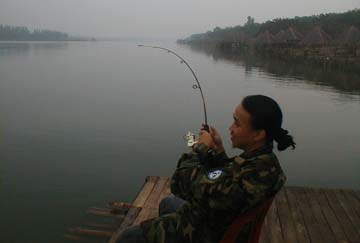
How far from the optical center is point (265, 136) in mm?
2307

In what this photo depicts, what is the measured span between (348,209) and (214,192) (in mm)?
3804

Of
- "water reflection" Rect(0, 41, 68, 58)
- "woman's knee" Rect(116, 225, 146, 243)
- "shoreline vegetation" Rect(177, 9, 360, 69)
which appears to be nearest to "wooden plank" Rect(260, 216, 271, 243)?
"woman's knee" Rect(116, 225, 146, 243)

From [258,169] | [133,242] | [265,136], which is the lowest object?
[133,242]

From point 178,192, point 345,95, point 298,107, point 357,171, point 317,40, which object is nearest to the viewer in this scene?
point 178,192

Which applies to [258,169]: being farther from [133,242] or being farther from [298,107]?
[298,107]

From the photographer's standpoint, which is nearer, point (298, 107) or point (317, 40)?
point (298, 107)

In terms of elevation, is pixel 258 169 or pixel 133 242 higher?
pixel 258 169

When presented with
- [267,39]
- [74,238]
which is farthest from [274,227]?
[267,39]

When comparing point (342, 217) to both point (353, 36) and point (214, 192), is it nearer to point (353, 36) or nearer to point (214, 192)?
point (214, 192)

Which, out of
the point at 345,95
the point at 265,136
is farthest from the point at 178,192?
the point at 345,95

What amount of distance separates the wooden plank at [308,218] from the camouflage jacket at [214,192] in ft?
8.22

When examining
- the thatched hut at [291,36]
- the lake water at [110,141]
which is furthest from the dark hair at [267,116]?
the thatched hut at [291,36]

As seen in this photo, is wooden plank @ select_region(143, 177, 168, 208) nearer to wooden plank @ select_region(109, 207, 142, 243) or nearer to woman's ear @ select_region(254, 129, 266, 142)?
wooden plank @ select_region(109, 207, 142, 243)

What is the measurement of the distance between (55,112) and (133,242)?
13.8 meters
